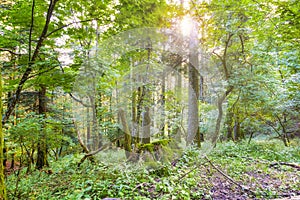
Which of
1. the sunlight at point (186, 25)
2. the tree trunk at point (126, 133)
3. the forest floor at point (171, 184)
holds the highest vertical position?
the sunlight at point (186, 25)

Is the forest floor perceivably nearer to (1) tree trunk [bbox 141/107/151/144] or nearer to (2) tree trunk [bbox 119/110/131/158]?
(2) tree trunk [bbox 119/110/131/158]

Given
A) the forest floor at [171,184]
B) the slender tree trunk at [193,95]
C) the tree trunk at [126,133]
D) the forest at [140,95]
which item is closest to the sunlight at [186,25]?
the forest at [140,95]

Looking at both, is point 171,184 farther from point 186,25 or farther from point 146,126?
point 186,25

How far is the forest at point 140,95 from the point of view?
9.79ft

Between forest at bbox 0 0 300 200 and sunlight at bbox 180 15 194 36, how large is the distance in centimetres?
5

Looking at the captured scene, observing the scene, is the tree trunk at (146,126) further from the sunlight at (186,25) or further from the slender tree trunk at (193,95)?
the sunlight at (186,25)

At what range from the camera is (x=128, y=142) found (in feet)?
15.8

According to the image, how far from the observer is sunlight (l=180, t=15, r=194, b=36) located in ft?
20.0

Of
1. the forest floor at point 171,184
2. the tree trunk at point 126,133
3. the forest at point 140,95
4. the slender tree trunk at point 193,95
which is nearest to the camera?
the forest floor at point 171,184

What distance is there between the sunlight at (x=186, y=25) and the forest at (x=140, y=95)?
0.05 metres

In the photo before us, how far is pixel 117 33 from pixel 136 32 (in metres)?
0.53

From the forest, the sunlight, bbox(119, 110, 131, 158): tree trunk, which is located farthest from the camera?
the sunlight

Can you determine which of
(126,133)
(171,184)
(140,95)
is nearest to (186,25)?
(140,95)

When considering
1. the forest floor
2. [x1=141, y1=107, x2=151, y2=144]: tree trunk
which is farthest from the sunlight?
the forest floor
